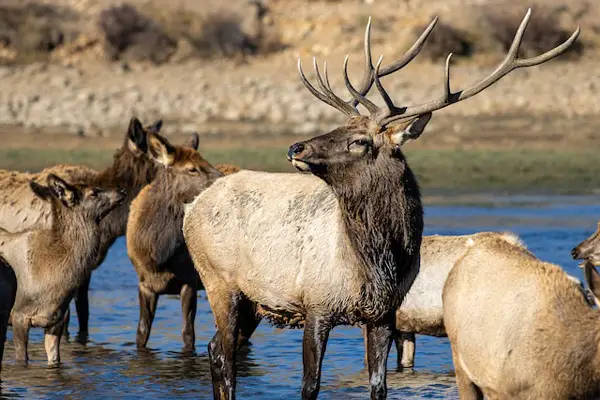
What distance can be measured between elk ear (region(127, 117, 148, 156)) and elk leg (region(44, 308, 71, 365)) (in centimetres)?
231

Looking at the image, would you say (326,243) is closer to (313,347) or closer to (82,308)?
(313,347)

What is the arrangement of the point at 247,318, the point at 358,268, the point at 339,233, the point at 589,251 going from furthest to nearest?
the point at 589,251
the point at 247,318
the point at 339,233
the point at 358,268

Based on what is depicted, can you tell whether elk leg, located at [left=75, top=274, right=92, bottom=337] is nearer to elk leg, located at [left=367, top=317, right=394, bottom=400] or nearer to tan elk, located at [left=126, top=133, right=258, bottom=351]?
tan elk, located at [left=126, top=133, right=258, bottom=351]

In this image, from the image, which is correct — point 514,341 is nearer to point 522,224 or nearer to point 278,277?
point 278,277

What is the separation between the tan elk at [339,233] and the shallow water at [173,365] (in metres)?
1.33

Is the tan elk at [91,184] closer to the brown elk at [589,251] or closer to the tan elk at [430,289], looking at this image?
the tan elk at [430,289]

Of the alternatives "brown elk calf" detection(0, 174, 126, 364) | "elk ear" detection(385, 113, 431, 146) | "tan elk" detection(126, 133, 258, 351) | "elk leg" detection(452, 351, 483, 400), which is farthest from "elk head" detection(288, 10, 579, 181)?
"brown elk calf" detection(0, 174, 126, 364)

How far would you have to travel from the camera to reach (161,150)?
11.5 metres

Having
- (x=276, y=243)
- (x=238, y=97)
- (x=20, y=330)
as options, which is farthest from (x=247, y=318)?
(x=238, y=97)

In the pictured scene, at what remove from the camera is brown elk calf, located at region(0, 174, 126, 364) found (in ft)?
35.8

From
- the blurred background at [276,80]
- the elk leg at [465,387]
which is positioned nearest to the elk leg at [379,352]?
the elk leg at [465,387]

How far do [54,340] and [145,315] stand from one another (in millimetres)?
1128

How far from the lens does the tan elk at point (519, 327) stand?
291 inches

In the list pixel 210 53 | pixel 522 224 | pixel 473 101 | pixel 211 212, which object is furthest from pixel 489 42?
pixel 211 212
